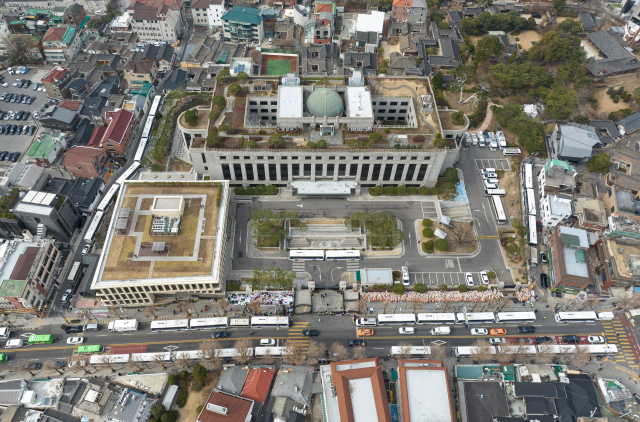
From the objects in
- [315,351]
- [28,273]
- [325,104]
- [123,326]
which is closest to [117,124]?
[28,273]

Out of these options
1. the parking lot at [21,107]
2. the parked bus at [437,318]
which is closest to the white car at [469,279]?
the parked bus at [437,318]

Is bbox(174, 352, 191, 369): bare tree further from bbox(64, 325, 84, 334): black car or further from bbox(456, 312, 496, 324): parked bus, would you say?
bbox(456, 312, 496, 324): parked bus

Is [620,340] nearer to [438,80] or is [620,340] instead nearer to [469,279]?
[469,279]

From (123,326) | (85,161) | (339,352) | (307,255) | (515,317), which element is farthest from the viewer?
(85,161)

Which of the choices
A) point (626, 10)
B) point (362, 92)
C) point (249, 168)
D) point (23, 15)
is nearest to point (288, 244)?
point (249, 168)

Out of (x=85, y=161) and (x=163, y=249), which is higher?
(x=85, y=161)

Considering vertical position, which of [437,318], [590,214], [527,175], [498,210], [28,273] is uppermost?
[527,175]

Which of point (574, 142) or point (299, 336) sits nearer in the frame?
point (299, 336)

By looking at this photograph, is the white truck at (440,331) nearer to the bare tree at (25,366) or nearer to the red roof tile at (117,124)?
the bare tree at (25,366)
